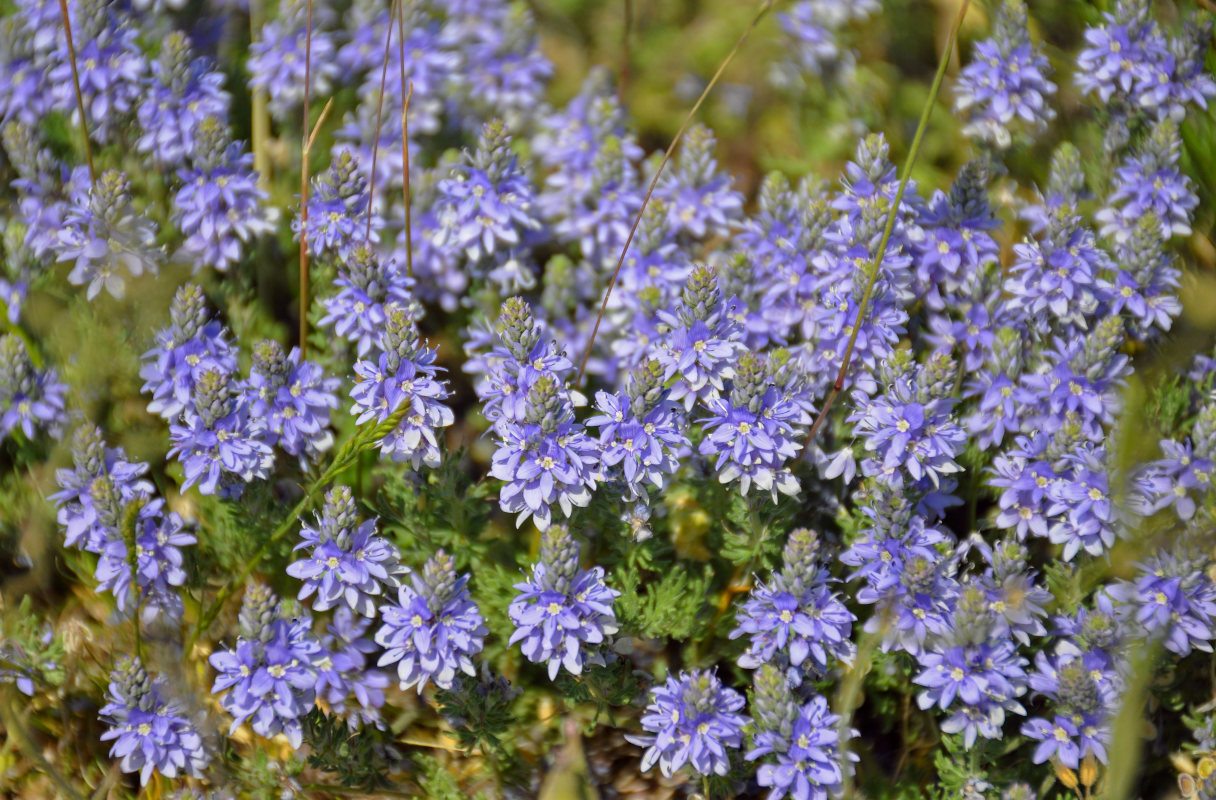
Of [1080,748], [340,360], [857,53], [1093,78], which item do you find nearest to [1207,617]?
[1080,748]

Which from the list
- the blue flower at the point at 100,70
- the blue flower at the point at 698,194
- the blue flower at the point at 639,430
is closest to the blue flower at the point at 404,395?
the blue flower at the point at 639,430

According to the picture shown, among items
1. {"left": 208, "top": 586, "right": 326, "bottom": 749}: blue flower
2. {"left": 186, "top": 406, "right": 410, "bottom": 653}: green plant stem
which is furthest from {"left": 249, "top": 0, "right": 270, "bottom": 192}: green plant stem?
{"left": 208, "top": 586, "right": 326, "bottom": 749}: blue flower

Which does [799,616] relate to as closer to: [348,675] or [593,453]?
[593,453]

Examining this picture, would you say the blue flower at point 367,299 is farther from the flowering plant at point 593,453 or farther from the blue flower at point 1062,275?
the blue flower at point 1062,275

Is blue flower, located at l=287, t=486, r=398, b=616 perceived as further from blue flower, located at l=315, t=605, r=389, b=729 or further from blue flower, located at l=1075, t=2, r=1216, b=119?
blue flower, located at l=1075, t=2, r=1216, b=119

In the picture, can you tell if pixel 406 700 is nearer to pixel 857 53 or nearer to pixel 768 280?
pixel 768 280

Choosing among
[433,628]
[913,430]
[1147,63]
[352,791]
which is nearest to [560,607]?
[433,628]

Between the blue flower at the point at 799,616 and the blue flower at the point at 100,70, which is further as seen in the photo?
the blue flower at the point at 100,70
